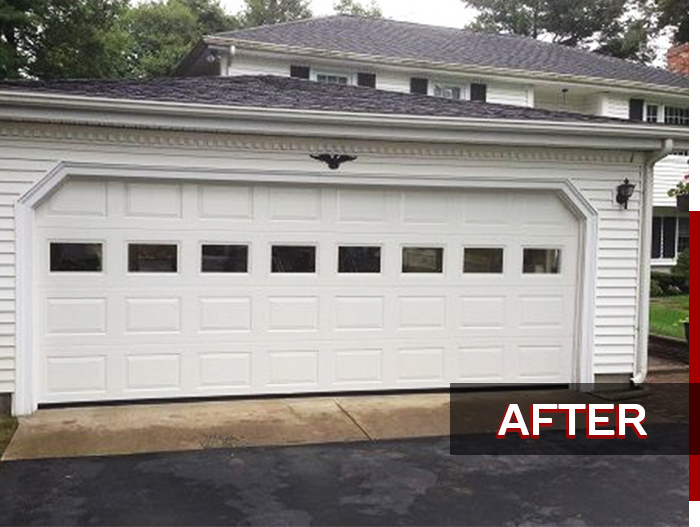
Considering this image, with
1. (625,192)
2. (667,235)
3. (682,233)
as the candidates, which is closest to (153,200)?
(625,192)

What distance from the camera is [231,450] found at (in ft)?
18.8

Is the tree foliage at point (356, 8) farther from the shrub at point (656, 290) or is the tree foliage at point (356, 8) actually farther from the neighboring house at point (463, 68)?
the shrub at point (656, 290)

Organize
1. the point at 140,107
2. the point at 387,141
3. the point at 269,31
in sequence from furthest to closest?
the point at 269,31
the point at 387,141
the point at 140,107

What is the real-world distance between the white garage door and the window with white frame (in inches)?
584

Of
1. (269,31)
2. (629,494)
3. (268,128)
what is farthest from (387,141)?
(269,31)

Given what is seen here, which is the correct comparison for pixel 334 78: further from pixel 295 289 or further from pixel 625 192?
pixel 295 289

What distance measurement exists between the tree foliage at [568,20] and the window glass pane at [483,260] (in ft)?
99.8

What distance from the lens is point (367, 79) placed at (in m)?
17.0

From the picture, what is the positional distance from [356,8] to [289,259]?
121ft

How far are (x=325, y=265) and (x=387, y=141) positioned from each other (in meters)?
1.40

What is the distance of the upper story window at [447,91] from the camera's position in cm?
1794

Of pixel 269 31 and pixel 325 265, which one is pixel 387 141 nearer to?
pixel 325 265

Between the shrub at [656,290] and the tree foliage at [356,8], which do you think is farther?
the tree foliage at [356,8]

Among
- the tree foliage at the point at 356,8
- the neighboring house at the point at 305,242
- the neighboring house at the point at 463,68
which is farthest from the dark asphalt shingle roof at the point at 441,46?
the tree foliage at the point at 356,8
